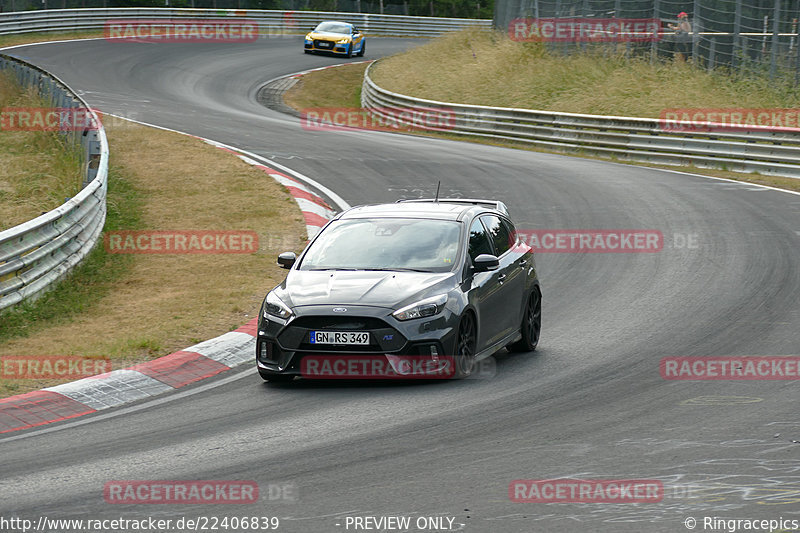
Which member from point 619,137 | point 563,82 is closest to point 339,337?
point 619,137

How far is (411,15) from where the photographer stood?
69812mm

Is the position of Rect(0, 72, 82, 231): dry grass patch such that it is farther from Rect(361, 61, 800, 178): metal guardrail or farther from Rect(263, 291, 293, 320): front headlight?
Rect(361, 61, 800, 178): metal guardrail

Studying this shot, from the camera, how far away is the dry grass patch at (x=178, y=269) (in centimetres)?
1086

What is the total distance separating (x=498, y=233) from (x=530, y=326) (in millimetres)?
973

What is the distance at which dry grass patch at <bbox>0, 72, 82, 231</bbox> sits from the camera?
17.1 metres

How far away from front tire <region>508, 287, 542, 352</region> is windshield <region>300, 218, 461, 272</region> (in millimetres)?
1217

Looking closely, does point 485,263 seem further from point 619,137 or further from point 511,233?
point 619,137

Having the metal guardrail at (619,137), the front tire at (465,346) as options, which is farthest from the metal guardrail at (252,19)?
the front tire at (465,346)

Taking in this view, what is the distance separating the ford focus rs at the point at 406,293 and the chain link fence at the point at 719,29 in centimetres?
2028

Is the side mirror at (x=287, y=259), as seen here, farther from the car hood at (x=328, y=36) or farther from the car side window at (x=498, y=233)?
the car hood at (x=328, y=36)

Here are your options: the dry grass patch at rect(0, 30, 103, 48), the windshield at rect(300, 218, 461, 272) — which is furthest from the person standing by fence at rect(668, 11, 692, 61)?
the dry grass patch at rect(0, 30, 103, 48)

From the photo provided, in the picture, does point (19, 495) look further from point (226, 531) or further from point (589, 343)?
point (589, 343)

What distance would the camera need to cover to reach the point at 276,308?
925 cm

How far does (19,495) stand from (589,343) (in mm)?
6023
